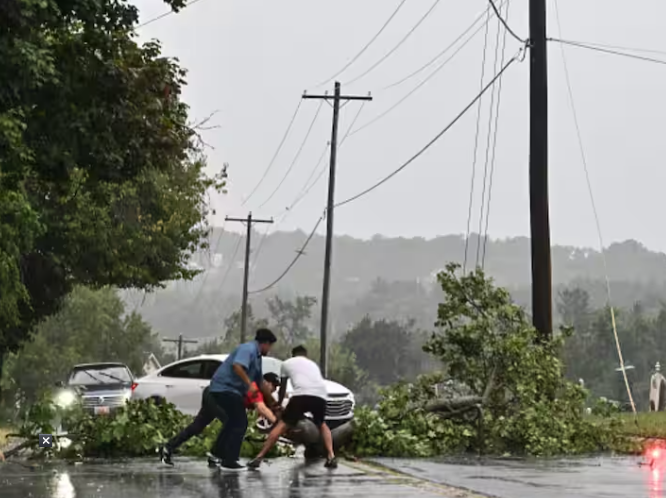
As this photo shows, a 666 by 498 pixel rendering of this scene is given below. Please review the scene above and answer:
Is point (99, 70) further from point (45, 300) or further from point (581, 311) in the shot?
point (581, 311)

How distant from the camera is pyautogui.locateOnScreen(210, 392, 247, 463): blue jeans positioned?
14.0 m

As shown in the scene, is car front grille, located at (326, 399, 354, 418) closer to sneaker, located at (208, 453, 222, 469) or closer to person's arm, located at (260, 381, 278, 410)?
person's arm, located at (260, 381, 278, 410)

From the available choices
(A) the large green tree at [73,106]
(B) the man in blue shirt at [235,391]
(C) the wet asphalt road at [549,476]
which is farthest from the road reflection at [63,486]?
(A) the large green tree at [73,106]

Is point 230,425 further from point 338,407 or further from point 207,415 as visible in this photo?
point 338,407

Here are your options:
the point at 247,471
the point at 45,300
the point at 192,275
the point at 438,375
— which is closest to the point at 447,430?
the point at 438,375

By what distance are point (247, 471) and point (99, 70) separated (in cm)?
593

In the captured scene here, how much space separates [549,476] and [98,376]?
1926 centimetres

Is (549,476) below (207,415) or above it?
below

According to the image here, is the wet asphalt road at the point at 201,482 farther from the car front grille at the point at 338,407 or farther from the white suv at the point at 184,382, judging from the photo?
the white suv at the point at 184,382

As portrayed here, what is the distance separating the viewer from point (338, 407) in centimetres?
1927

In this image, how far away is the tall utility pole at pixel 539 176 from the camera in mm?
20141

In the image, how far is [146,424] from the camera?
16891 mm

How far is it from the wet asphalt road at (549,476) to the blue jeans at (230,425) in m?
2.01

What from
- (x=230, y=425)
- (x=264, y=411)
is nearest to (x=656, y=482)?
(x=264, y=411)
